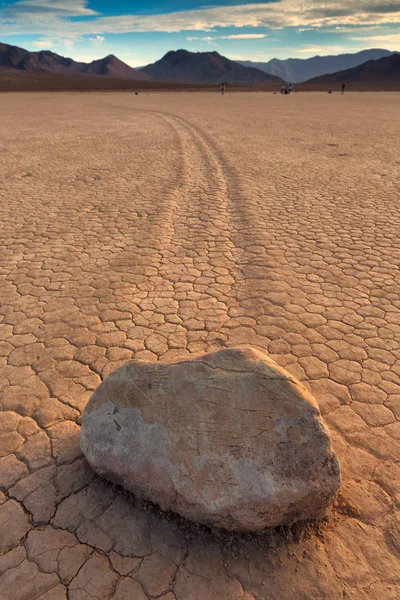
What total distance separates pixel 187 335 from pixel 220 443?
154 centimetres

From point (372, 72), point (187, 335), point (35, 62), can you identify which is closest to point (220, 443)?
point (187, 335)

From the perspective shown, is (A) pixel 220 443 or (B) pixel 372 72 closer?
(A) pixel 220 443

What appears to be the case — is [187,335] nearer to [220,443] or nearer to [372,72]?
[220,443]

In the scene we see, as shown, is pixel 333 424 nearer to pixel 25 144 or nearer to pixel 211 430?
pixel 211 430

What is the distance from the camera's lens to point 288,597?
62.4 inches

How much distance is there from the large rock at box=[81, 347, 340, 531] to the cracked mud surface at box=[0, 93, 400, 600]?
163mm

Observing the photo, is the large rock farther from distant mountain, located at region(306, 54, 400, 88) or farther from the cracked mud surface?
distant mountain, located at region(306, 54, 400, 88)

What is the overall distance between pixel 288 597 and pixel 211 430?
71cm

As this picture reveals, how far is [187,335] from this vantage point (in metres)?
3.25

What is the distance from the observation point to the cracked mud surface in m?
1.69

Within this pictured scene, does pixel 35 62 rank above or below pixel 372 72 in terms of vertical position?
above

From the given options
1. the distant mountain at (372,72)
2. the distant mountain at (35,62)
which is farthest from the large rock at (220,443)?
the distant mountain at (35,62)

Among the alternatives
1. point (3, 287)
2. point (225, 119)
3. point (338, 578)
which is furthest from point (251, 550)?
point (225, 119)

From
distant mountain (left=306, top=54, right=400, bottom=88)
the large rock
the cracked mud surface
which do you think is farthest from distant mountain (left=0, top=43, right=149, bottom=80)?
the large rock
